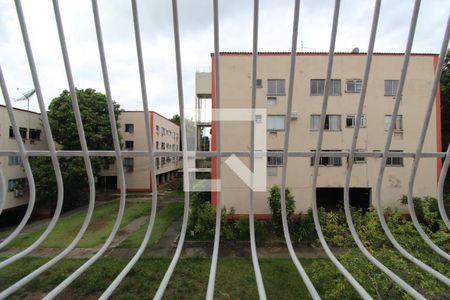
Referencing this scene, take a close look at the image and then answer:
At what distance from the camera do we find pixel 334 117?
9211 mm

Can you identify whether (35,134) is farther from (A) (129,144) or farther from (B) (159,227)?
(B) (159,227)

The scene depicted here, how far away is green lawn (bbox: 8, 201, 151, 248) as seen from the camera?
24.4 feet

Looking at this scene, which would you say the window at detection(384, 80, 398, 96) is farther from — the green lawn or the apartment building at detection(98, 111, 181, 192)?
the green lawn

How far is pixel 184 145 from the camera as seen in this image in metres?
0.97

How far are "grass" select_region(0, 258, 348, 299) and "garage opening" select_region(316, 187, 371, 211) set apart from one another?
178 inches

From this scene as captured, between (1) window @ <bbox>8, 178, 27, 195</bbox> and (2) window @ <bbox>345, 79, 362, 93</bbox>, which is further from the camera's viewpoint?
(1) window @ <bbox>8, 178, 27, 195</bbox>

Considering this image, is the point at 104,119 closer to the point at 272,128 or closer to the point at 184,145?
the point at 272,128

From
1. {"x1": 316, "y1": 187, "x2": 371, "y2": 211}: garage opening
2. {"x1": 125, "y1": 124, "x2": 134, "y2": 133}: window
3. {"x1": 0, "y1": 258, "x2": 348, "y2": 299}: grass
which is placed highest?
{"x1": 125, "y1": 124, "x2": 134, "y2": 133}: window

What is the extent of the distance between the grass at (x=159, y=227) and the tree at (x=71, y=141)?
14.2 feet

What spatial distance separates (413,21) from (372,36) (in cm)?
14

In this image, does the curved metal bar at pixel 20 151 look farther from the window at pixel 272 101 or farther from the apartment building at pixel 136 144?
the apartment building at pixel 136 144

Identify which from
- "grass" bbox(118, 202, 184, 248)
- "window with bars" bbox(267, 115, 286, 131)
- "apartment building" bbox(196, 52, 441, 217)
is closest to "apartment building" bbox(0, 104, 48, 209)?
"grass" bbox(118, 202, 184, 248)

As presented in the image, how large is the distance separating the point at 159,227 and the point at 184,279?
4.00 metres

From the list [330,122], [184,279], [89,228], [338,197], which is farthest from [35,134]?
[338,197]
